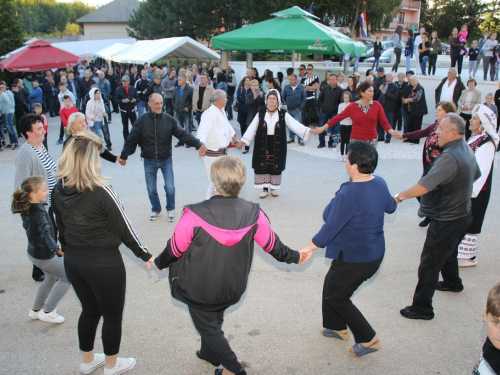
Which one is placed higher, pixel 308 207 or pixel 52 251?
pixel 52 251

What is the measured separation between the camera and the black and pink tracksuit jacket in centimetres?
284

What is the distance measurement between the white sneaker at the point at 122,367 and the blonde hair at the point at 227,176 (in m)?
1.60

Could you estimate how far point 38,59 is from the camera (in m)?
15.6

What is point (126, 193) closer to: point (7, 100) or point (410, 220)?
point (410, 220)

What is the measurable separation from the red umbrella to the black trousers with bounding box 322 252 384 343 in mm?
14520

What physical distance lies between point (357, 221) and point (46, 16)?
126 metres

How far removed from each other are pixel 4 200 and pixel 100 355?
523 cm

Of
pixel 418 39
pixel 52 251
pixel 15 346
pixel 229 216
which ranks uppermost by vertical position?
pixel 418 39

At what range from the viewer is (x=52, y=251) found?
3.88 m

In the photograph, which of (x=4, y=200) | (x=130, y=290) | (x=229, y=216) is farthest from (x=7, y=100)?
(x=229, y=216)

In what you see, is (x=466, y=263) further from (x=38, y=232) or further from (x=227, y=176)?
(x=38, y=232)

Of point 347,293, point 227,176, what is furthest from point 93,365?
point 347,293

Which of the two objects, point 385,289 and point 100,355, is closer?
point 100,355

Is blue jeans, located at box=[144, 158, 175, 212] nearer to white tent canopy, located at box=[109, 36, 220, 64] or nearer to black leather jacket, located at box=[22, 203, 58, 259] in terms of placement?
black leather jacket, located at box=[22, 203, 58, 259]
